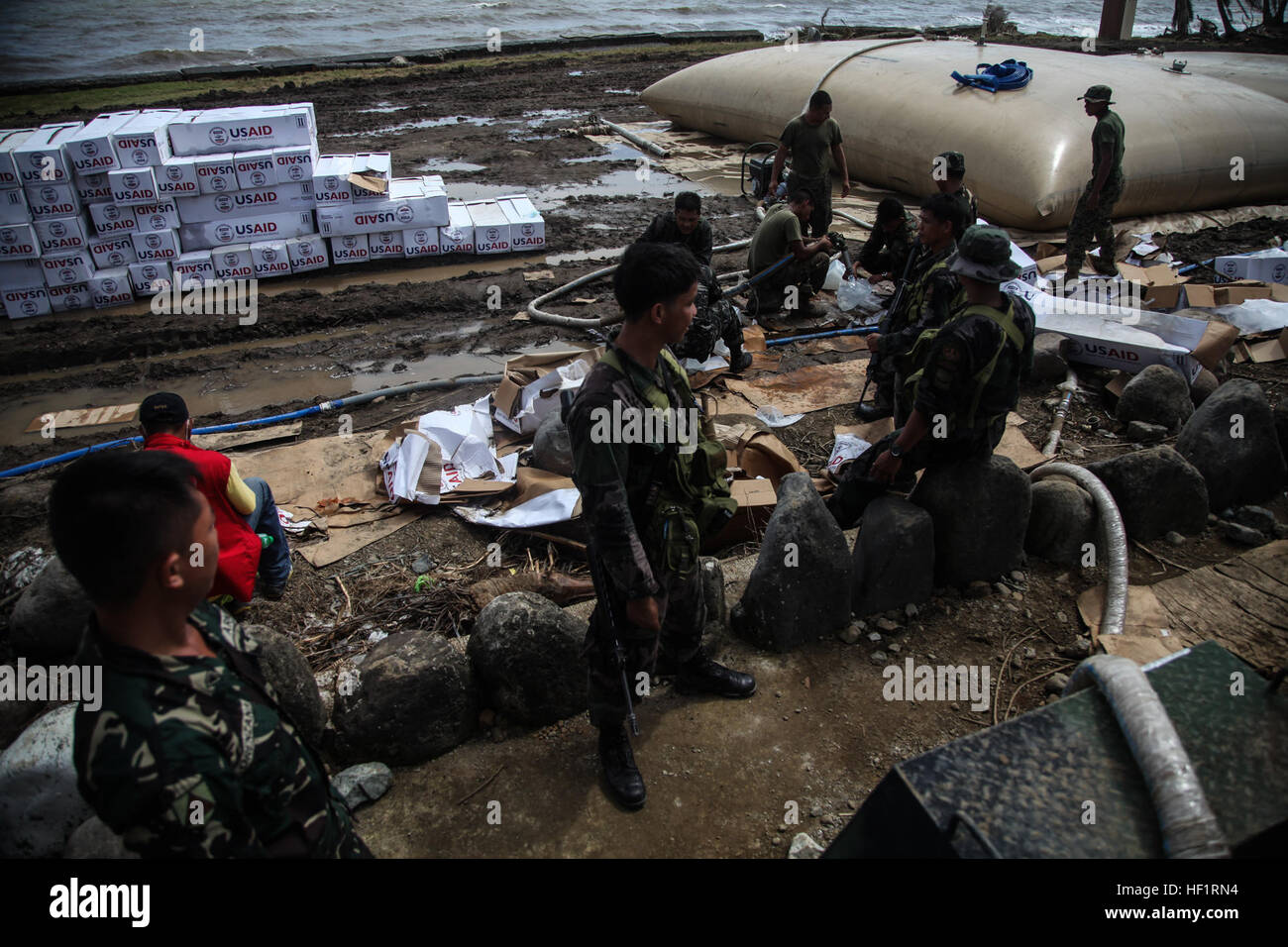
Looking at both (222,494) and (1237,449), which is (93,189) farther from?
(1237,449)

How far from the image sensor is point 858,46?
11352 mm

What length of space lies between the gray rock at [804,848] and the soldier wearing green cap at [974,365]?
6.00ft

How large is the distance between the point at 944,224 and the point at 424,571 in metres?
3.64

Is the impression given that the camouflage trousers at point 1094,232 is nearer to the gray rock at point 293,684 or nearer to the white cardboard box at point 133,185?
the gray rock at point 293,684

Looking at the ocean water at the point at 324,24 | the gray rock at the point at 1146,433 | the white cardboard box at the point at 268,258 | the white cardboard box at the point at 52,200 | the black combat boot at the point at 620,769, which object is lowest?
the black combat boot at the point at 620,769

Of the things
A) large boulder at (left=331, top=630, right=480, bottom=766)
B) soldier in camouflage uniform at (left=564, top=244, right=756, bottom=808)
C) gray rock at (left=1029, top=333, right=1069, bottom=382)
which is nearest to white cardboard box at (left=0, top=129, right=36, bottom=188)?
large boulder at (left=331, top=630, right=480, bottom=766)

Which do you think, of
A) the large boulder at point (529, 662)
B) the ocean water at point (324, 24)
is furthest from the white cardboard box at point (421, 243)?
the ocean water at point (324, 24)

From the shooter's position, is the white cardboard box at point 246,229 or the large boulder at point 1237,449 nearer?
→ the large boulder at point 1237,449

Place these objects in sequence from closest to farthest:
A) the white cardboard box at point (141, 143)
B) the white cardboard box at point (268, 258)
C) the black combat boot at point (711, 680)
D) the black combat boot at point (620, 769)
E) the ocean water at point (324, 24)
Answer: the black combat boot at point (620, 769), the black combat boot at point (711, 680), the white cardboard box at point (141, 143), the white cardboard box at point (268, 258), the ocean water at point (324, 24)

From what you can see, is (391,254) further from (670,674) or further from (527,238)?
(670,674)

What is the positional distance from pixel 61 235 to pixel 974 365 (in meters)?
8.26

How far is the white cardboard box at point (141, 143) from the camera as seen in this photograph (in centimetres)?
716

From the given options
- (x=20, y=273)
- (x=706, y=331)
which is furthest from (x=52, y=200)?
(x=706, y=331)

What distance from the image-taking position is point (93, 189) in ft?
23.8
